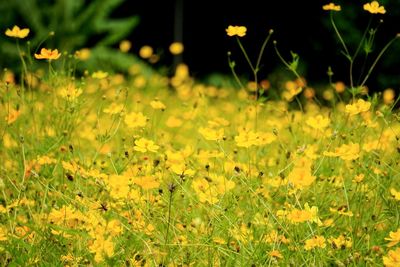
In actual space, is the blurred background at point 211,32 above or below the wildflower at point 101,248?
below

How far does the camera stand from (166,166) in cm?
186

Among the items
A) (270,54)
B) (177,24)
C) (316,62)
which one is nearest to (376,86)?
(316,62)

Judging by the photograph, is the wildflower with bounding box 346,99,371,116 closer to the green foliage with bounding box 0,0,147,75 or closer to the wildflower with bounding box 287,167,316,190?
the wildflower with bounding box 287,167,316,190

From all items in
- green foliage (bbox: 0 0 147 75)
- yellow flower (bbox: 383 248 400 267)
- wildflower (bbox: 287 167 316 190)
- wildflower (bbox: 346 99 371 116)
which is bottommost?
green foliage (bbox: 0 0 147 75)

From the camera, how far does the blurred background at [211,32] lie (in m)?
6.08

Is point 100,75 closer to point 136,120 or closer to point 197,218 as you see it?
point 136,120

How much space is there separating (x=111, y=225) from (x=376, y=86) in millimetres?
4982

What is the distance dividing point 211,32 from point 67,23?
1.56 metres

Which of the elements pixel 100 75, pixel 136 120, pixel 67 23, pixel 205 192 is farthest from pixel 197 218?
pixel 67 23

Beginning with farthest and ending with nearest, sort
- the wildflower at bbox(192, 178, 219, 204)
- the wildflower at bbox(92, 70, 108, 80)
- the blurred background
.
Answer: the blurred background
the wildflower at bbox(92, 70, 108, 80)
the wildflower at bbox(192, 178, 219, 204)

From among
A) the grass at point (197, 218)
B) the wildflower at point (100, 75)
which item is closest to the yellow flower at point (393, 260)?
the grass at point (197, 218)

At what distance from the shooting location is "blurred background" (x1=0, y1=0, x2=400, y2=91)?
6.08 meters

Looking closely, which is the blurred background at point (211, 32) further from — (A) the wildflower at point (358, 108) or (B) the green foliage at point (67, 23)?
(A) the wildflower at point (358, 108)

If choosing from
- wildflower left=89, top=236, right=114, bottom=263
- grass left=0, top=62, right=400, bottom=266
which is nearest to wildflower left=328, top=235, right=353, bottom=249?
grass left=0, top=62, right=400, bottom=266
